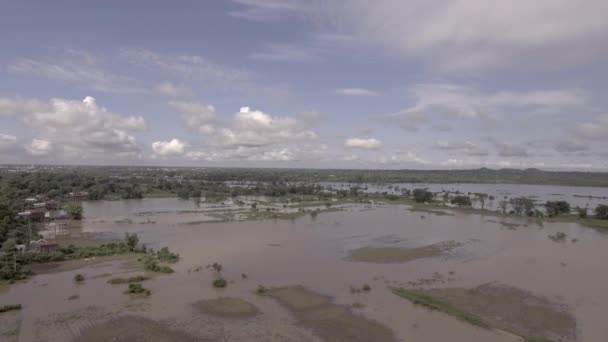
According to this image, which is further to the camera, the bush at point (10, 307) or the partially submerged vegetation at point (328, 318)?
the bush at point (10, 307)

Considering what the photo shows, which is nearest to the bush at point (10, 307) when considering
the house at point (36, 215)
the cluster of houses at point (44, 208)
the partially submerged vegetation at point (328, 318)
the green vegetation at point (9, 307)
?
the green vegetation at point (9, 307)

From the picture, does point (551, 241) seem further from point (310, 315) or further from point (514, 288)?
point (310, 315)

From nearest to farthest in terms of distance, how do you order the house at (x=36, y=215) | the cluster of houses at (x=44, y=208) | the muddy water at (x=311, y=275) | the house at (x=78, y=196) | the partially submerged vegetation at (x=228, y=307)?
the muddy water at (x=311, y=275) < the partially submerged vegetation at (x=228, y=307) < the house at (x=36, y=215) < the cluster of houses at (x=44, y=208) < the house at (x=78, y=196)

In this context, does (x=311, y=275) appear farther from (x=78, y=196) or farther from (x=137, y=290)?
(x=78, y=196)

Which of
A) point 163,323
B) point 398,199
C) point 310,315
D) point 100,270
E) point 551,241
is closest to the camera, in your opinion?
point 163,323

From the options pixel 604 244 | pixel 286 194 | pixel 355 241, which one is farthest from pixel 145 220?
pixel 604 244

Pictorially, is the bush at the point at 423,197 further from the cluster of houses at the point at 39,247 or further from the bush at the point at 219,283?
the cluster of houses at the point at 39,247

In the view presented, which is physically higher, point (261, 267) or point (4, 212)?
point (4, 212)
